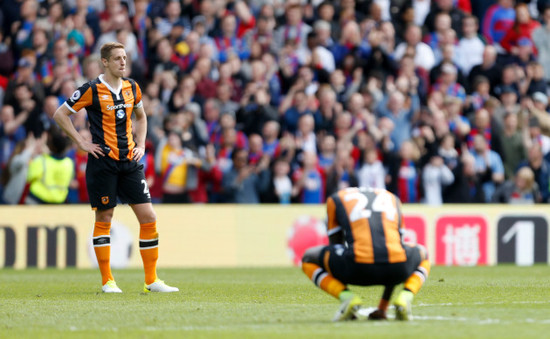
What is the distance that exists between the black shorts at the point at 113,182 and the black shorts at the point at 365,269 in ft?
11.5

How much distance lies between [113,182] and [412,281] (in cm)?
401

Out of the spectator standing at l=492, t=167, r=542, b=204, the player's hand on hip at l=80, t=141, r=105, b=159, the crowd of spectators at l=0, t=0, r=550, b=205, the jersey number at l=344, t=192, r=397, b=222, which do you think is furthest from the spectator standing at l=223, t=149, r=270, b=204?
the jersey number at l=344, t=192, r=397, b=222

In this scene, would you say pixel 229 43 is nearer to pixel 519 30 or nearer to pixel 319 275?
pixel 519 30

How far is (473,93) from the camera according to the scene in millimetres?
19391

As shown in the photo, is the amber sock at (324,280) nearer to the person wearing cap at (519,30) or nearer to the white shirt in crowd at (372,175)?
the white shirt in crowd at (372,175)

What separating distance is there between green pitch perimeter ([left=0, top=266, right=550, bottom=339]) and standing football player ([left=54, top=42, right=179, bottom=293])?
64cm

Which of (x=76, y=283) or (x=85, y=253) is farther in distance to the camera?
(x=85, y=253)

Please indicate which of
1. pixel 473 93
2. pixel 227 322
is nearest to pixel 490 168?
pixel 473 93

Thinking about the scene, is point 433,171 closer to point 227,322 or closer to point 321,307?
point 321,307

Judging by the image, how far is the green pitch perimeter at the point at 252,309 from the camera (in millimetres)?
6914

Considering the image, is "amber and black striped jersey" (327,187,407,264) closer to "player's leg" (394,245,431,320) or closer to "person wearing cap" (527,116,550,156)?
"player's leg" (394,245,431,320)

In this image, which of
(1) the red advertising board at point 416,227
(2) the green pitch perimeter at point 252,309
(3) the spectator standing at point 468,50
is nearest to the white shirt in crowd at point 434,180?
(1) the red advertising board at point 416,227

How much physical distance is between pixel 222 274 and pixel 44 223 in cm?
343

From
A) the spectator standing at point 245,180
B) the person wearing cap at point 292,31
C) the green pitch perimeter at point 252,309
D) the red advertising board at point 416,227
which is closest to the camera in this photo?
the green pitch perimeter at point 252,309
